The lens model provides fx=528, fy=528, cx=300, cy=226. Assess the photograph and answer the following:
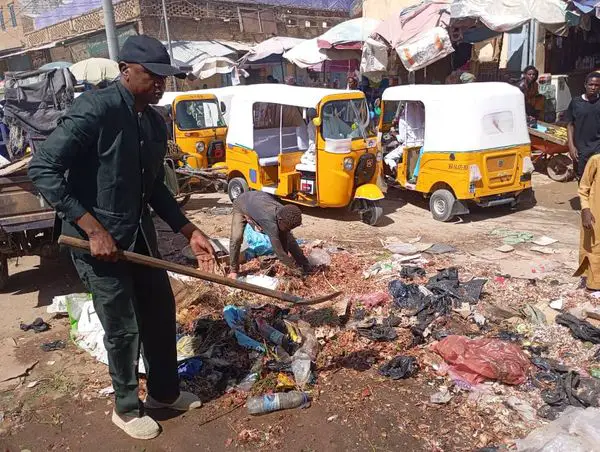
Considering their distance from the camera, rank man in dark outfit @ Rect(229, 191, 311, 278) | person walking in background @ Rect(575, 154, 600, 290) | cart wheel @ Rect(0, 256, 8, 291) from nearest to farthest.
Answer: person walking in background @ Rect(575, 154, 600, 290) < man in dark outfit @ Rect(229, 191, 311, 278) < cart wheel @ Rect(0, 256, 8, 291)

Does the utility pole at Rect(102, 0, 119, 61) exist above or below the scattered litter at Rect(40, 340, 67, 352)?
above

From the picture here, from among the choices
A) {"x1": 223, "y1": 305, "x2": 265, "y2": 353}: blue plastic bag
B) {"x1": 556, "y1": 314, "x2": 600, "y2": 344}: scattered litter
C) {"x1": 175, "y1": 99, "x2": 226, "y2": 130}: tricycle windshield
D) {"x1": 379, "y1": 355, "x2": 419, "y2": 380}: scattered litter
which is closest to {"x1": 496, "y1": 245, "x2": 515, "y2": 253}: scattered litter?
{"x1": 556, "y1": 314, "x2": 600, "y2": 344}: scattered litter

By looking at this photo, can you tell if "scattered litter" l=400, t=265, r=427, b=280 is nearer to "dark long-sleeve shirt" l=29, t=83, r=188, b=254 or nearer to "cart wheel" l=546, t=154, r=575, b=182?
"dark long-sleeve shirt" l=29, t=83, r=188, b=254

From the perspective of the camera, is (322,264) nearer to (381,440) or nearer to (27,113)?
(381,440)

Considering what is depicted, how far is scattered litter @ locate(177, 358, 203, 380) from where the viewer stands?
150 inches

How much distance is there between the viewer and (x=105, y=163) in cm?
275

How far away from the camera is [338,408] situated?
3494mm

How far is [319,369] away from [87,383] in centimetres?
172

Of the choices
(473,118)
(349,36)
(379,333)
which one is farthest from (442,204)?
(349,36)

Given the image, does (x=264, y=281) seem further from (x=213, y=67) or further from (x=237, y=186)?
(x=213, y=67)

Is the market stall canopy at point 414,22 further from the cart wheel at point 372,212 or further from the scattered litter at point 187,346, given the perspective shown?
the scattered litter at point 187,346

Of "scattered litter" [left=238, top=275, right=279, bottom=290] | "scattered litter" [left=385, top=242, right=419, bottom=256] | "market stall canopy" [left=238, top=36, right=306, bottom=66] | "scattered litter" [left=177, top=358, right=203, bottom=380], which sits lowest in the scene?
"scattered litter" [left=385, top=242, right=419, bottom=256]

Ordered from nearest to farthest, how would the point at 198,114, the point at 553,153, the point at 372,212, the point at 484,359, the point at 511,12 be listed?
the point at 484,359
the point at 372,212
the point at 553,153
the point at 511,12
the point at 198,114

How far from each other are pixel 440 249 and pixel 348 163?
1.86 m
